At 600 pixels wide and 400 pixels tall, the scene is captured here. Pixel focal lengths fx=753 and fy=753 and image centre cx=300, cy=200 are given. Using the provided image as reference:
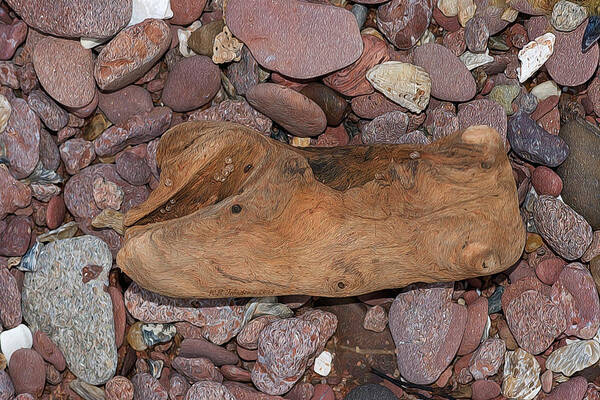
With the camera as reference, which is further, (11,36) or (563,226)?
(11,36)

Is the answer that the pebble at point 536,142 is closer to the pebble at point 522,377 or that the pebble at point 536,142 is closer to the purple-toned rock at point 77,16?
the pebble at point 522,377

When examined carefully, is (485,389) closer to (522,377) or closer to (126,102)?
(522,377)

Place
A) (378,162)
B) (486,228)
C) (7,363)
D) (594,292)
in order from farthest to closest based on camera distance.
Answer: (7,363) < (594,292) < (378,162) < (486,228)

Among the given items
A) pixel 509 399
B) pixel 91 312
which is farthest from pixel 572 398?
pixel 91 312

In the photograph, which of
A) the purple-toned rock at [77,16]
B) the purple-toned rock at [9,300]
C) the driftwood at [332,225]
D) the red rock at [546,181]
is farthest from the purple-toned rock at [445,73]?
the purple-toned rock at [9,300]

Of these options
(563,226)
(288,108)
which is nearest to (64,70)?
(288,108)

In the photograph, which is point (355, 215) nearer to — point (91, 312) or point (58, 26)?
point (91, 312)
